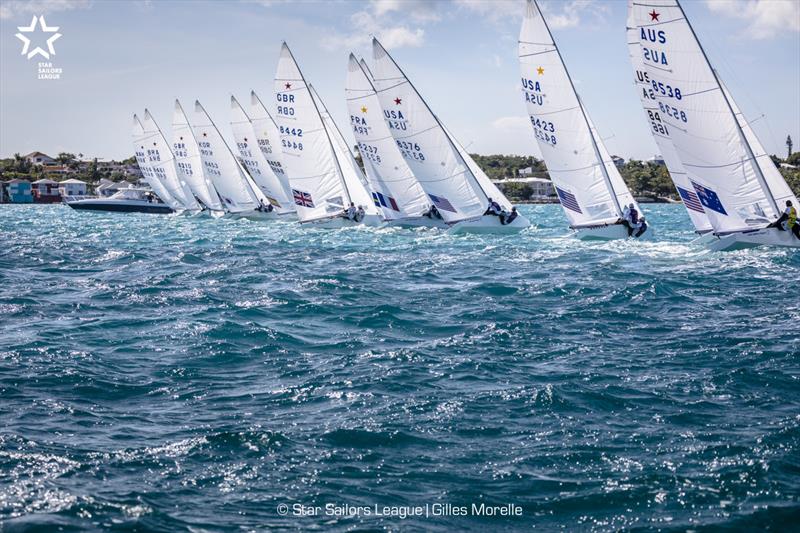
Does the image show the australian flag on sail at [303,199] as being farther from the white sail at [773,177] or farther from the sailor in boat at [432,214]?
the white sail at [773,177]

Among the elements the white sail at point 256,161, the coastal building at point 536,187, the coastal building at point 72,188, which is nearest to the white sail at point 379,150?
the white sail at point 256,161

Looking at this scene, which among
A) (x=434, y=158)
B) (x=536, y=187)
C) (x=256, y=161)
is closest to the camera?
(x=434, y=158)

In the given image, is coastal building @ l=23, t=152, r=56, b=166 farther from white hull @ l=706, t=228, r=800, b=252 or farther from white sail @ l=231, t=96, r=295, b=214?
white hull @ l=706, t=228, r=800, b=252

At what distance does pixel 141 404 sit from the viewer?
26.5 ft

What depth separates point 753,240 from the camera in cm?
2264

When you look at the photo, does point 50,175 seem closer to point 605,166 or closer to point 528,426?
point 605,166

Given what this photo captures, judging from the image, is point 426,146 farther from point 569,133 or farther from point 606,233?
point 606,233

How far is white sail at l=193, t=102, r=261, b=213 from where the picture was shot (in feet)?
159

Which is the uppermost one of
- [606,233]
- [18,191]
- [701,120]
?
[18,191]

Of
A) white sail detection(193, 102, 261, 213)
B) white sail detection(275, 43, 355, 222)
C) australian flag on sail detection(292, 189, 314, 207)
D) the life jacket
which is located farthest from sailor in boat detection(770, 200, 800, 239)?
white sail detection(193, 102, 261, 213)

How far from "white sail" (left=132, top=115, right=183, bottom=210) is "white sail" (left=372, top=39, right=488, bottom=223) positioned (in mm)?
29813

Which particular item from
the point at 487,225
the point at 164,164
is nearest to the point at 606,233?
the point at 487,225

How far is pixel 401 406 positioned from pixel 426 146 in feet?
79.9

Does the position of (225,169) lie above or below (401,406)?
above
